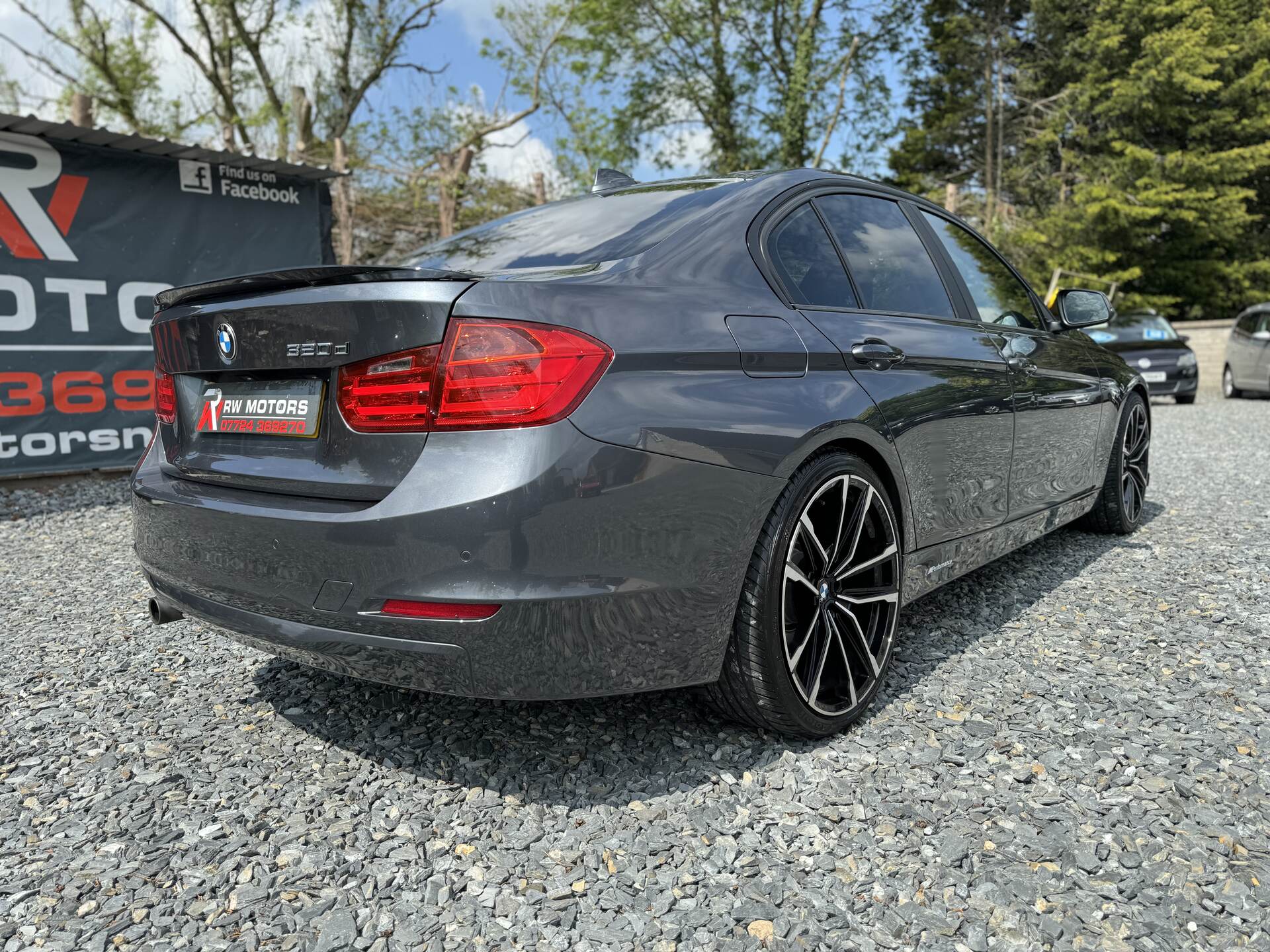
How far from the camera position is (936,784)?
88.2 inches

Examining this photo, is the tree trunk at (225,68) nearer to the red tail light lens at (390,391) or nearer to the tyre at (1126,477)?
the tyre at (1126,477)

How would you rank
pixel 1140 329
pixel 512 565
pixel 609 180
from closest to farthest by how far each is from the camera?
1. pixel 512 565
2. pixel 609 180
3. pixel 1140 329

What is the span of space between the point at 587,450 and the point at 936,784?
124cm

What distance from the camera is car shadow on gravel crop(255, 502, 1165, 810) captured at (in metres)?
2.29

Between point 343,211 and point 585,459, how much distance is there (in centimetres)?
932

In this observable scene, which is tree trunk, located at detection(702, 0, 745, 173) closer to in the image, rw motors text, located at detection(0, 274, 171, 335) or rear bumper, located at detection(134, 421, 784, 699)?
rw motors text, located at detection(0, 274, 171, 335)

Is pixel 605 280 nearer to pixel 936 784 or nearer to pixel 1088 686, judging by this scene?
pixel 936 784

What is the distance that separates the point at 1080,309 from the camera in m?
4.06

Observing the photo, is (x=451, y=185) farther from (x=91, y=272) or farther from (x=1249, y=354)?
(x=1249, y=354)

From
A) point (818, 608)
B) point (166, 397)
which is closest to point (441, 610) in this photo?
point (818, 608)

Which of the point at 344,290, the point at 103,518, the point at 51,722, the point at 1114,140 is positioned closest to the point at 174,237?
the point at 103,518

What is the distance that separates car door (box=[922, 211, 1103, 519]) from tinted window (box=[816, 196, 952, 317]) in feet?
0.82

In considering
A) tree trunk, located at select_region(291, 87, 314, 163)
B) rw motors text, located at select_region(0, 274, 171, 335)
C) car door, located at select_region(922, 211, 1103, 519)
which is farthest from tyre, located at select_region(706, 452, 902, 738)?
tree trunk, located at select_region(291, 87, 314, 163)

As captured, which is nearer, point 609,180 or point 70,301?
point 609,180
